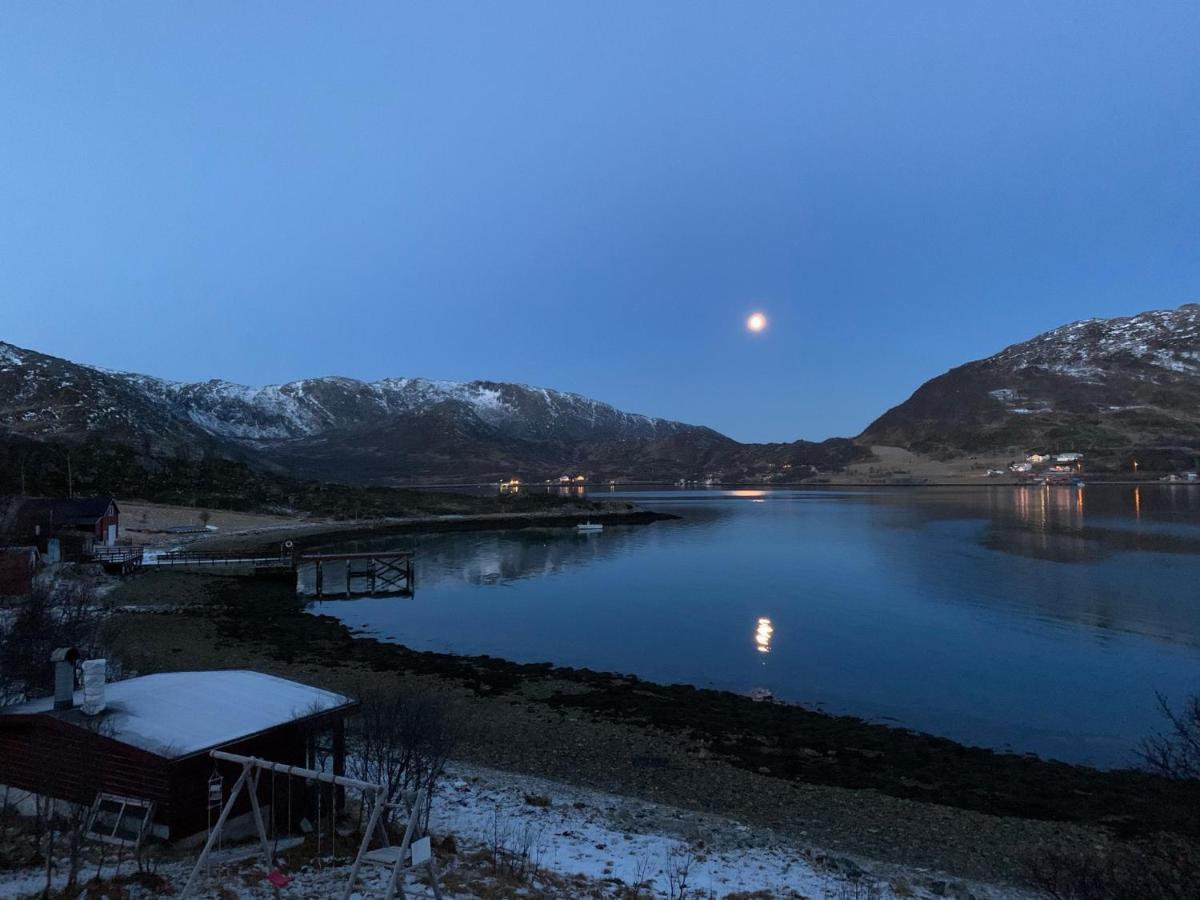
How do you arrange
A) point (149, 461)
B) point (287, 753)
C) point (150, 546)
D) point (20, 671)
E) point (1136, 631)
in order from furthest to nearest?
point (149, 461) → point (150, 546) → point (1136, 631) → point (20, 671) → point (287, 753)

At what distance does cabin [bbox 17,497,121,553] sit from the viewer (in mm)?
43156

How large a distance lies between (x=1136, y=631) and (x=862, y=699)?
59.1ft

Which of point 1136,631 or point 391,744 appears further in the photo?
point 1136,631

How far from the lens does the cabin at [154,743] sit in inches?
364

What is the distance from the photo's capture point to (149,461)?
9494cm

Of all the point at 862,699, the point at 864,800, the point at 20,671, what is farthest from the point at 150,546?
the point at 864,800

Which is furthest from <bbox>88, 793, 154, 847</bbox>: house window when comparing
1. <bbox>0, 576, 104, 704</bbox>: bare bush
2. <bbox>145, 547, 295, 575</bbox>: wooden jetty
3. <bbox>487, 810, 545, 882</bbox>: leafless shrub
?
<bbox>145, 547, 295, 575</bbox>: wooden jetty

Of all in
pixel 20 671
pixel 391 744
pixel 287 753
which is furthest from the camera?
pixel 20 671

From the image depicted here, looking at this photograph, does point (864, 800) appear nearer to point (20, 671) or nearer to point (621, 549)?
point (20, 671)

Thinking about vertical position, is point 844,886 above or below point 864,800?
above

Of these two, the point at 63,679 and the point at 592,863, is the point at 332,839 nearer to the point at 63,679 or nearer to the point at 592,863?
the point at 592,863

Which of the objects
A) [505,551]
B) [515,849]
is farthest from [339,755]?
[505,551]

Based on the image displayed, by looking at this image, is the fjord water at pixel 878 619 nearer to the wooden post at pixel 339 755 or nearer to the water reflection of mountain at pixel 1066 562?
the water reflection of mountain at pixel 1066 562

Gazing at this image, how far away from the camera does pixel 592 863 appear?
10750mm
